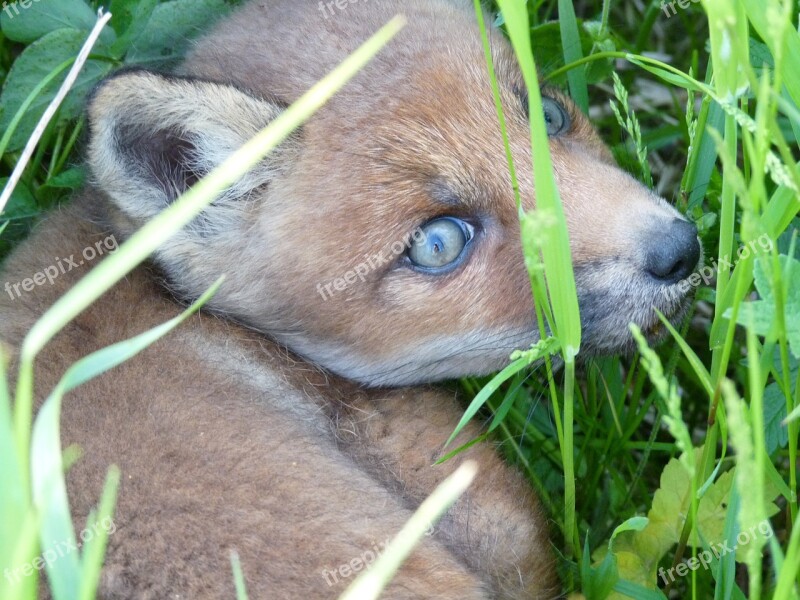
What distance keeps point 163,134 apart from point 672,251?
1.86 metres

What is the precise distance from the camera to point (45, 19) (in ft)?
13.4

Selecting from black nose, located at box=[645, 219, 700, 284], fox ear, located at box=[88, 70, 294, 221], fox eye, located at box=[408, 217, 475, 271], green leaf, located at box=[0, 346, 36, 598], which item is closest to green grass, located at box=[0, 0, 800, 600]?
green leaf, located at box=[0, 346, 36, 598]

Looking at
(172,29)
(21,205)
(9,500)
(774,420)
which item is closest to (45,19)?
(172,29)

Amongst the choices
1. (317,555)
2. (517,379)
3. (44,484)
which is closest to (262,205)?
(517,379)

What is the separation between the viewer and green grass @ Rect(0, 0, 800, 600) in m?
2.09

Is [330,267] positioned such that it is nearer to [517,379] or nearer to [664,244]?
[517,379]

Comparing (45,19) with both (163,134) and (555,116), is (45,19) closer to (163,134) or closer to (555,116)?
(163,134)

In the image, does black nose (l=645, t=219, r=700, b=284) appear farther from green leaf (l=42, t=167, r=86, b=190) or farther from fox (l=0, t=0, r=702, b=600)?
green leaf (l=42, t=167, r=86, b=190)

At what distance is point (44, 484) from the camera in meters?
1.77

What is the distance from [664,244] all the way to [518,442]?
53.6 inches

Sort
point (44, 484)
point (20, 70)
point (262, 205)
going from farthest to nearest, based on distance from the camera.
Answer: point (20, 70) < point (262, 205) < point (44, 484)

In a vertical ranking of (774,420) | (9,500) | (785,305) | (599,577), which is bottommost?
(599,577)

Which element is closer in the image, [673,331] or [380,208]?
[673,331]

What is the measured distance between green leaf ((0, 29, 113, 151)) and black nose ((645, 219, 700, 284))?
7.95 feet
